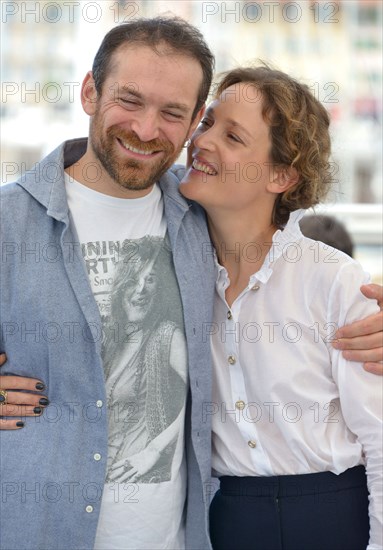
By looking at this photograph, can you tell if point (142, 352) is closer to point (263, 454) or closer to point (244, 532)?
point (263, 454)

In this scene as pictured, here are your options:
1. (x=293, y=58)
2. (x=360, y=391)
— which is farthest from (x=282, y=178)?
(x=293, y=58)

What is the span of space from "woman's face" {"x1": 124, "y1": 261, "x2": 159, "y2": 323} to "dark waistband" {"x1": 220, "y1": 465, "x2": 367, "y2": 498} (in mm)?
398

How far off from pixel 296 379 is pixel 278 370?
41 millimetres

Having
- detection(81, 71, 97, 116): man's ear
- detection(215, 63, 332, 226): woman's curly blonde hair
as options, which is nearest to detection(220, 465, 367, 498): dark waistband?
detection(215, 63, 332, 226): woman's curly blonde hair

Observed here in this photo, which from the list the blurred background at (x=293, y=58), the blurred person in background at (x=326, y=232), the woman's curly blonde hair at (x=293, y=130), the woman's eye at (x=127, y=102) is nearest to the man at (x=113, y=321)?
the woman's eye at (x=127, y=102)

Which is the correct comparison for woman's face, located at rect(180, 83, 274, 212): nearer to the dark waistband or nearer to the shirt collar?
the shirt collar

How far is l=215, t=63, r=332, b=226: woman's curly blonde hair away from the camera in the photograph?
1.58m

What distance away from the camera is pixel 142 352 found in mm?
1418

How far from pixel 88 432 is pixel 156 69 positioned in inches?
27.8

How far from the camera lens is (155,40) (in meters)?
1.45

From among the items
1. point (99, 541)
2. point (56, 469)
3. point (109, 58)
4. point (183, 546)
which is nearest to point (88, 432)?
point (56, 469)

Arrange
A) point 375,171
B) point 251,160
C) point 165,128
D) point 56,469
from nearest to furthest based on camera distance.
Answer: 1. point 56,469
2. point 165,128
3. point 251,160
4. point 375,171

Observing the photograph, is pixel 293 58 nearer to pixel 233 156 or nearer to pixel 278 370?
pixel 233 156

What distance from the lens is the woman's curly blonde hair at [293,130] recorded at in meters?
1.58
